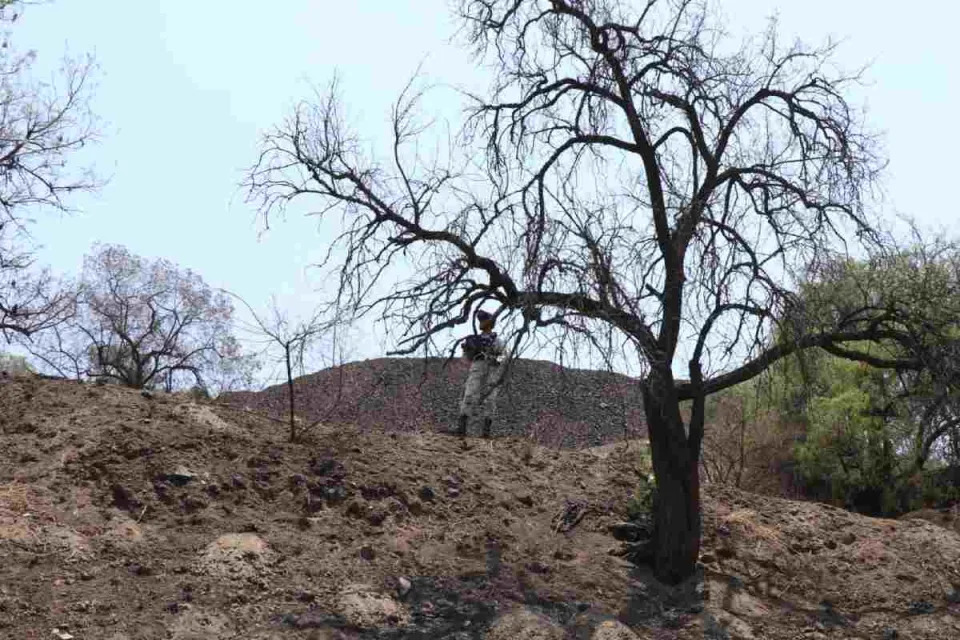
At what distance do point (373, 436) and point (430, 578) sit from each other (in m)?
3.00

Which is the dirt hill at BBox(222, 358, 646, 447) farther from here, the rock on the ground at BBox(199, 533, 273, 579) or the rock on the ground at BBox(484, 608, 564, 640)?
the rock on the ground at BBox(484, 608, 564, 640)

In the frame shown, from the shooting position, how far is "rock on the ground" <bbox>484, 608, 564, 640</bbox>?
9.73 meters

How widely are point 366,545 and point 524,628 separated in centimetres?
168

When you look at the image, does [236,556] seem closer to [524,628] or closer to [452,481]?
[524,628]

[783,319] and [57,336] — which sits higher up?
[57,336]

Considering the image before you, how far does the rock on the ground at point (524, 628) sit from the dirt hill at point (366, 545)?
2cm

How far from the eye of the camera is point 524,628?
982 centimetres

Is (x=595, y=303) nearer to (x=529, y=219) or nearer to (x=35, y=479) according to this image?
(x=529, y=219)

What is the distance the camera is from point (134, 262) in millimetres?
21250

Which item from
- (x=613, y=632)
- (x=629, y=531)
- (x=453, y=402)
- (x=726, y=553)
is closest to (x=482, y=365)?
(x=629, y=531)

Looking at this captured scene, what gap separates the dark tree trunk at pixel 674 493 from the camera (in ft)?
37.1

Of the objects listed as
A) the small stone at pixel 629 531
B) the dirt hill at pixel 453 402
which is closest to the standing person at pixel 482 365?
the small stone at pixel 629 531

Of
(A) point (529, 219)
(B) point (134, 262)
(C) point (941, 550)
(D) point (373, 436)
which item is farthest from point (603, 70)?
(B) point (134, 262)

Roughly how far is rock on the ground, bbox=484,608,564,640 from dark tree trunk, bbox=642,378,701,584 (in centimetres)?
185
